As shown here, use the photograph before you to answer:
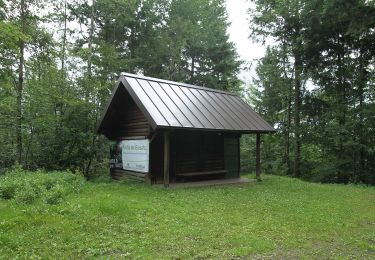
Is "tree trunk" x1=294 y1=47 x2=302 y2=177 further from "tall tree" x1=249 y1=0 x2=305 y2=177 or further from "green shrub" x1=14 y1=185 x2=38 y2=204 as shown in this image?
"green shrub" x1=14 y1=185 x2=38 y2=204

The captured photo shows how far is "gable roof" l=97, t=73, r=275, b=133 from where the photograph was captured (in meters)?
A: 11.0

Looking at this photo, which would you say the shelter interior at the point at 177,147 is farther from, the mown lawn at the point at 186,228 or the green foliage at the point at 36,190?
the green foliage at the point at 36,190

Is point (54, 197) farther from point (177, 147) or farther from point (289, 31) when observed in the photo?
point (289, 31)

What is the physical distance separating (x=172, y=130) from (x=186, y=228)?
5830 mm

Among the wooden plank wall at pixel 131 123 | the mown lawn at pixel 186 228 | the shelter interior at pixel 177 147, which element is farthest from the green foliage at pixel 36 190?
the wooden plank wall at pixel 131 123

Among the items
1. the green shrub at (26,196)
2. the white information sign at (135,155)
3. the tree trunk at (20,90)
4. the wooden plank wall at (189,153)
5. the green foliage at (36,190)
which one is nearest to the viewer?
the green shrub at (26,196)

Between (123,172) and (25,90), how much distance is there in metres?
6.34

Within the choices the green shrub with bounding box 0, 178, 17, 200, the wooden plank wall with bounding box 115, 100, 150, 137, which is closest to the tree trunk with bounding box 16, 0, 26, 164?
the wooden plank wall with bounding box 115, 100, 150, 137

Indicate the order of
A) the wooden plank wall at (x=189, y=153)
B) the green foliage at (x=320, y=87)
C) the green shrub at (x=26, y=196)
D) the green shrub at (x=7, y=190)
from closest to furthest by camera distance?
1. the green shrub at (x=26, y=196)
2. the green shrub at (x=7, y=190)
3. the wooden plank wall at (x=189, y=153)
4. the green foliage at (x=320, y=87)

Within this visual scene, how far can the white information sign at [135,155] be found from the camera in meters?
12.4

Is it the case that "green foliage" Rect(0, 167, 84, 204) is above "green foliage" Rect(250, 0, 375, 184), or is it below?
below

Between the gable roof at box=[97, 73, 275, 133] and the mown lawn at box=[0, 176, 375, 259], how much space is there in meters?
2.86

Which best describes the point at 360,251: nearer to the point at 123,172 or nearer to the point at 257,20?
the point at 123,172

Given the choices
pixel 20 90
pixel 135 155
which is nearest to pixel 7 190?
pixel 135 155
